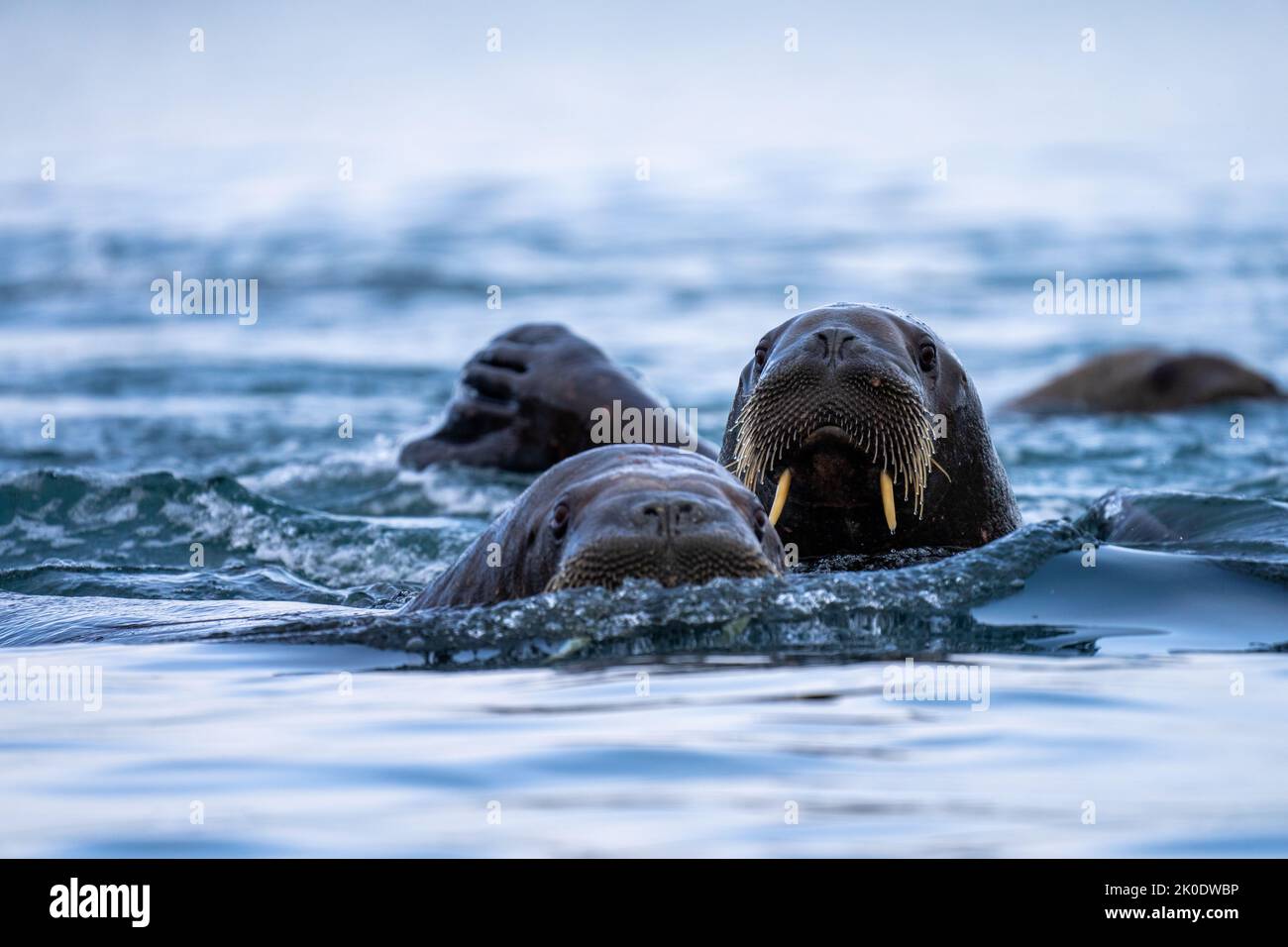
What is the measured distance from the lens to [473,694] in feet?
18.0

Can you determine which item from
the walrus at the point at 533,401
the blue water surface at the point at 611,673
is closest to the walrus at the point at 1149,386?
the blue water surface at the point at 611,673

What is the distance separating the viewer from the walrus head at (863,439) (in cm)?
672

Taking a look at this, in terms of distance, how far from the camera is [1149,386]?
16.1 metres

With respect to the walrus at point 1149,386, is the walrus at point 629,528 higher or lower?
lower

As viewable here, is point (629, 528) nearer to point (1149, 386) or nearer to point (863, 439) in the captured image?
point (863, 439)

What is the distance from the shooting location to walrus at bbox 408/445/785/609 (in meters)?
5.49

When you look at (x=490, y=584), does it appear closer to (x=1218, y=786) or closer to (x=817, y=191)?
(x=1218, y=786)

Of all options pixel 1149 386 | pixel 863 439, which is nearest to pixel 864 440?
pixel 863 439

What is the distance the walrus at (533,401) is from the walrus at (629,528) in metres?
4.18

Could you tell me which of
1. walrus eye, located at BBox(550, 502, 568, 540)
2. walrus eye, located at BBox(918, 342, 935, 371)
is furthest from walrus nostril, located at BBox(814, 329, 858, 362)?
walrus eye, located at BBox(550, 502, 568, 540)

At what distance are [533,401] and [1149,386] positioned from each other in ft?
22.7

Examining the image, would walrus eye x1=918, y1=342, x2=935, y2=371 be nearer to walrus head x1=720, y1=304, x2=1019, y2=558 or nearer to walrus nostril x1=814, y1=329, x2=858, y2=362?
walrus head x1=720, y1=304, x2=1019, y2=558

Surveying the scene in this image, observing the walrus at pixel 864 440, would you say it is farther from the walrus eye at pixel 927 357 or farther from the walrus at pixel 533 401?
the walrus at pixel 533 401
